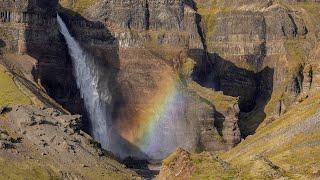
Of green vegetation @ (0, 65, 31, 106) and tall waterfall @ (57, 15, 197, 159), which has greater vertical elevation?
green vegetation @ (0, 65, 31, 106)

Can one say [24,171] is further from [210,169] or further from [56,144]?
[210,169]

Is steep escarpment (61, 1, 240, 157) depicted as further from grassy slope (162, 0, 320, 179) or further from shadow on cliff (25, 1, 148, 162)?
grassy slope (162, 0, 320, 179)

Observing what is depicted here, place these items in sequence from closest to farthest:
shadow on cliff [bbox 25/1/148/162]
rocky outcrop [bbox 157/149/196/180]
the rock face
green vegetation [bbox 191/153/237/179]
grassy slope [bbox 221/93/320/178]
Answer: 1. rocky outcrop [bbox 157/149/196/180]
2. green vegetation [bbox 191/153/237/179]
3. grassy slope [bbox 221/93/320/178]
4. the rock face
5. shadow on cliff [bbox 25/1/148/162]

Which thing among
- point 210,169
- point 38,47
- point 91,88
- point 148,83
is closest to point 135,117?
point 148,83

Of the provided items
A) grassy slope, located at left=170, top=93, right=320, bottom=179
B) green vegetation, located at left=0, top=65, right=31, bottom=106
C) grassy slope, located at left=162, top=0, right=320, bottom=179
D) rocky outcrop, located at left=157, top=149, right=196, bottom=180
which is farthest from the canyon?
rocky outcrop, located at left=157, top=149, right=196, bottom=180

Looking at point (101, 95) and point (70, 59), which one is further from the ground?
point (70, 59)

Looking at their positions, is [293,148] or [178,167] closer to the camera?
[178,167]
